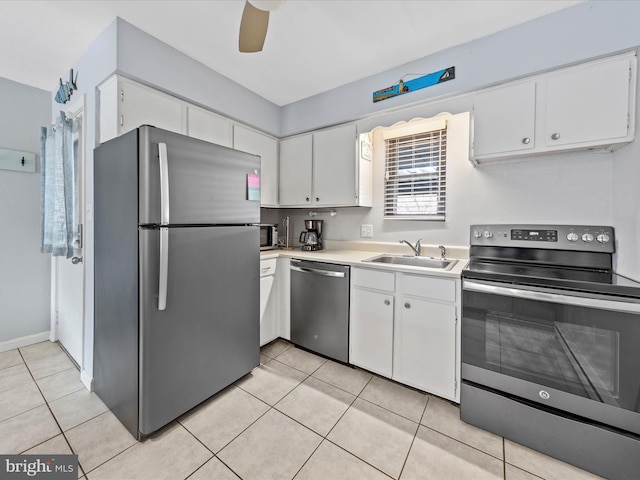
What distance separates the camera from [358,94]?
250 centimetres

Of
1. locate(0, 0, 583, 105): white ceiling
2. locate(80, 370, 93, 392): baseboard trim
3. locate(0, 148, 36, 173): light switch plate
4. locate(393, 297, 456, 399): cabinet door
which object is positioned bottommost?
locate(80, 370, 93, 392): baseboard trim

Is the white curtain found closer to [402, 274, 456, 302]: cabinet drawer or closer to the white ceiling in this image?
the white ceiling

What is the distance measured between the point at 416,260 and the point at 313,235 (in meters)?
1.09

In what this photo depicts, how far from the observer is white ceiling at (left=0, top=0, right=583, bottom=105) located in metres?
1.66

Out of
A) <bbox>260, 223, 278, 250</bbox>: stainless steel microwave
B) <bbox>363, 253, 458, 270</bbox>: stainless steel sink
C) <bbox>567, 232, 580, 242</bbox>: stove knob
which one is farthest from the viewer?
→ <bbox>260, 223, 278, 250</bbox>: stainless steel microwave

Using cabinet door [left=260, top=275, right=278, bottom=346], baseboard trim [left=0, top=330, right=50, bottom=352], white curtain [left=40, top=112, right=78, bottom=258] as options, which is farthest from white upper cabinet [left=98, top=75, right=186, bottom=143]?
baseboard trim [left=0, top=330, right=50, bottom=352]

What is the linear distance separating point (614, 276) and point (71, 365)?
387cm

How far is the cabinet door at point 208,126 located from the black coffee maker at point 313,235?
1108 mm

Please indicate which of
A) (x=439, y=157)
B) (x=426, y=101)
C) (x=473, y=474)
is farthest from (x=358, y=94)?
(x=473, y=474)

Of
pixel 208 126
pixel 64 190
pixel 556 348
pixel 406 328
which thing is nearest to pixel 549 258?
pixel 556 348

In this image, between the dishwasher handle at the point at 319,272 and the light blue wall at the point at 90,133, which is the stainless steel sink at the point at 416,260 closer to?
the dishwasher handle at the point at 319,272

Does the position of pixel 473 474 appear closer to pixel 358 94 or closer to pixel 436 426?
pixel 436 426

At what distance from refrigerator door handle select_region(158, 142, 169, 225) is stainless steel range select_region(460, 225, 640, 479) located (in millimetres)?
1732

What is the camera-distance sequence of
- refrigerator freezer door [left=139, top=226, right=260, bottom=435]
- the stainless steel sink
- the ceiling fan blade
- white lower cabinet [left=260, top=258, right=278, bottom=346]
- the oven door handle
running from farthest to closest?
white lower cabinet [left=260, top=258, right=278, bottom=346] < the stainless steel sink < refrigerator freezer door [left=139, top=226, right=260, bottom=435] < the ceiling fan blade < the oven door handle
